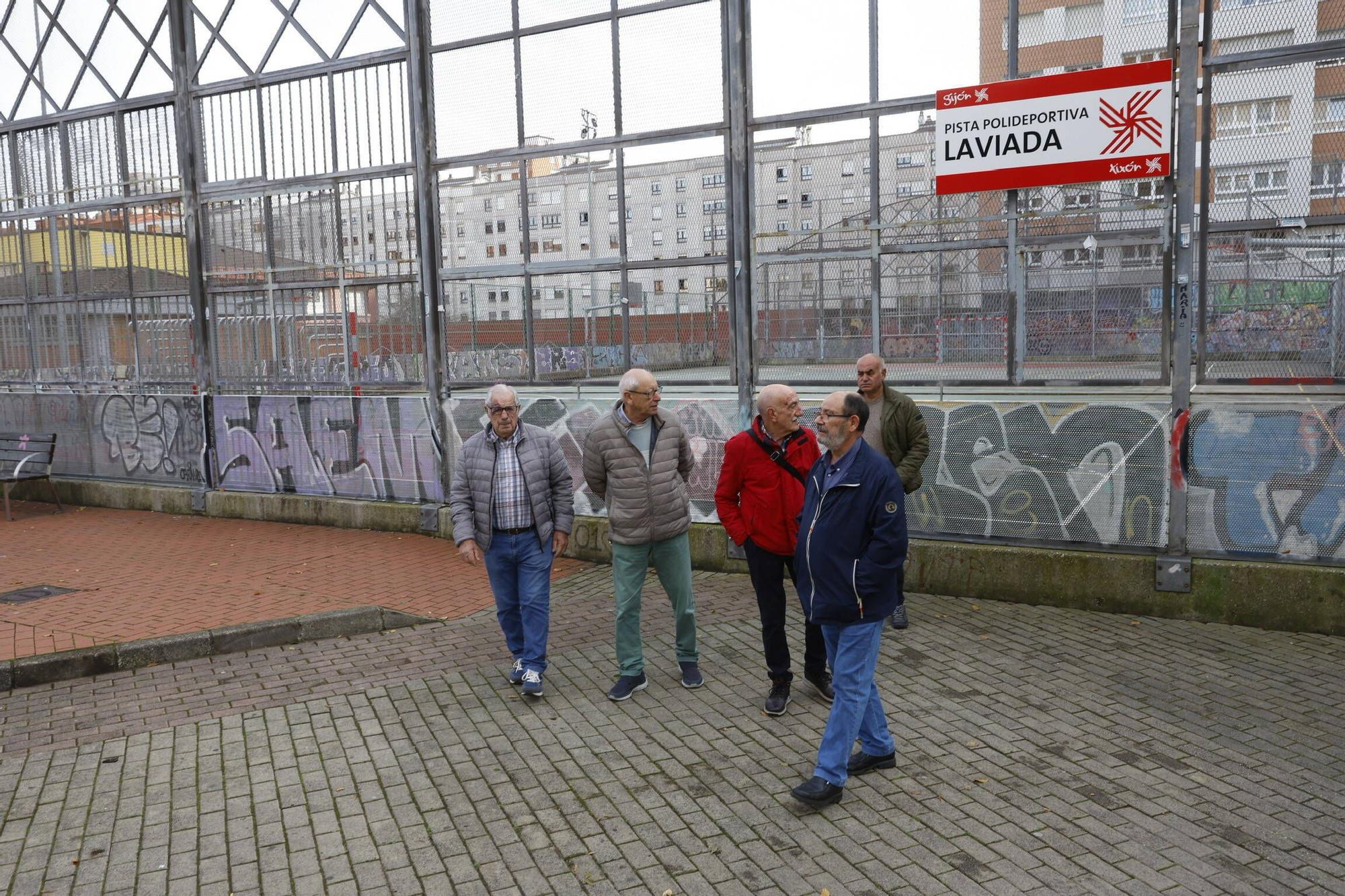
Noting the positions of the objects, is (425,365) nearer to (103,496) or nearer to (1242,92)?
(103,496)

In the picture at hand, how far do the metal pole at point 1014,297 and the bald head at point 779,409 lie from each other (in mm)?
2837

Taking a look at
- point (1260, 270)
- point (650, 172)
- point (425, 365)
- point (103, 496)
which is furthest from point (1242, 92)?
point (103, 496)

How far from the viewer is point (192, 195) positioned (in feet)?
39.5

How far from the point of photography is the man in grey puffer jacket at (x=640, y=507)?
19.5 ft

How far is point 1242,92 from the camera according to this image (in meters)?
7.11

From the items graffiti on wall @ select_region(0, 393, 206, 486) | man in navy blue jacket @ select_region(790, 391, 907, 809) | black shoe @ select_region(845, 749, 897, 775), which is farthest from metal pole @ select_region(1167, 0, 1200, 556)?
graffiti on wall @ select_region(0, 393, 206, 486)

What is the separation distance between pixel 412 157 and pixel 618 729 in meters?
6.97

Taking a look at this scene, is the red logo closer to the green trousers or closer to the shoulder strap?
the shoulder strap

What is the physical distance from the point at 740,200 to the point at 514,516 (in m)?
3.96

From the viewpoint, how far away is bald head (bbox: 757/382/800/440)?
5.61m

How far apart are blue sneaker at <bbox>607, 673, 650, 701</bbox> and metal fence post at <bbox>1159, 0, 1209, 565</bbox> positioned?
3.82m

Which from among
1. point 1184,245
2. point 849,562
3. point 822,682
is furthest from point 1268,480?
point 849,562

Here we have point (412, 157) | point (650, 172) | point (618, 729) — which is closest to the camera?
point (618, 729)

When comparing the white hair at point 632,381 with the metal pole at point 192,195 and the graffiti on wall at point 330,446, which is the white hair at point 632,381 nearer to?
the graffiti on wall at point 330,446
